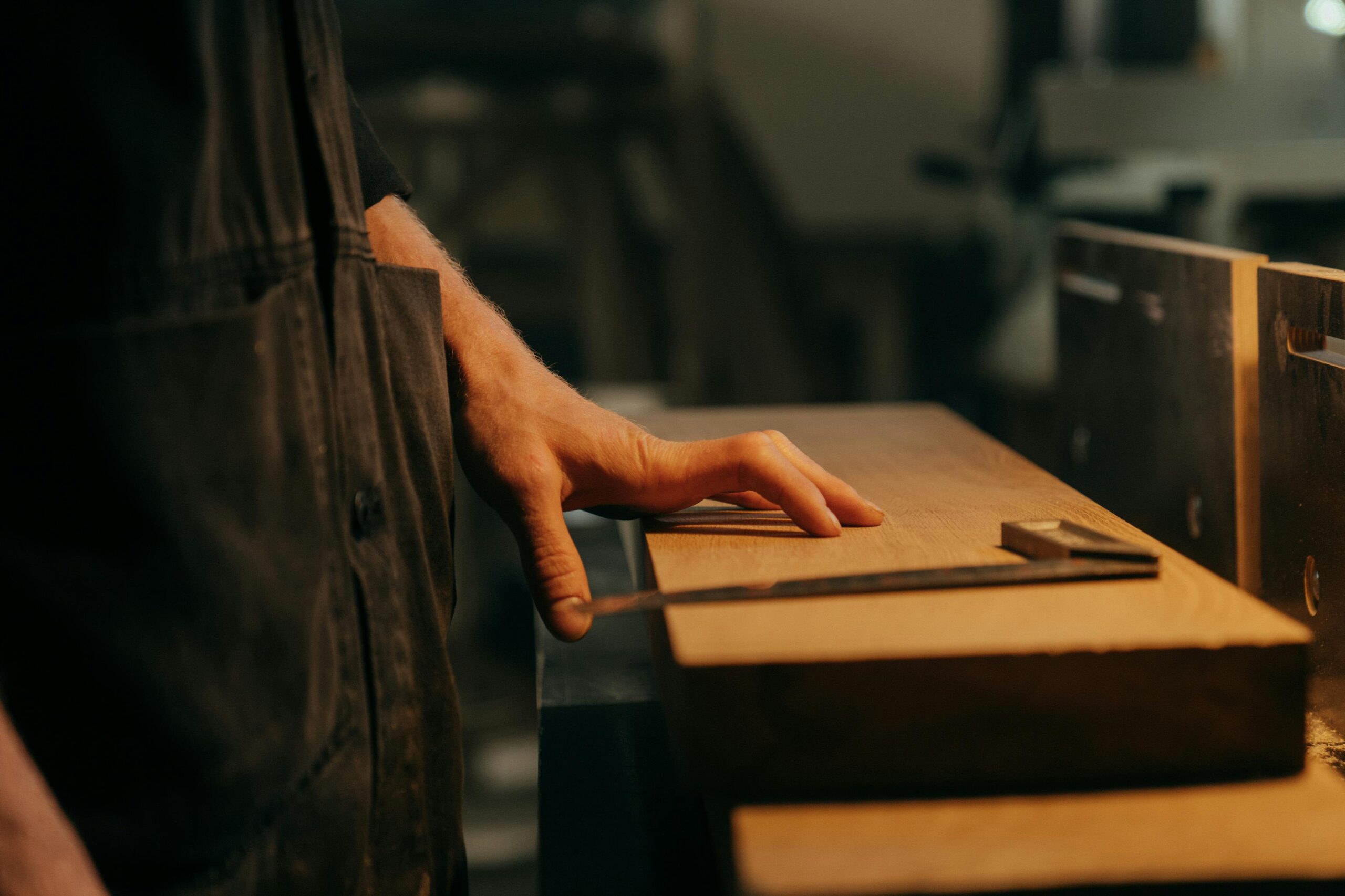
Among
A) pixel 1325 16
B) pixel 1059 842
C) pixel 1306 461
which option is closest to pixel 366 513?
pixel 1059 842

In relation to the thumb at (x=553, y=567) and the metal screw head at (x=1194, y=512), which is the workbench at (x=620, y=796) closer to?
the thumb at (x=553, y=567)

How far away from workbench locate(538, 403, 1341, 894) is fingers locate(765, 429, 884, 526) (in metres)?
0.15

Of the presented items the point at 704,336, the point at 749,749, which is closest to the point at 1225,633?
the point at 749,749

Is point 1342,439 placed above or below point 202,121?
below

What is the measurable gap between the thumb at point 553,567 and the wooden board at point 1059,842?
0.28 meters

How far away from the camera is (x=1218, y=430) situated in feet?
2.85

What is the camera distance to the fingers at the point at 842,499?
2.52 feet

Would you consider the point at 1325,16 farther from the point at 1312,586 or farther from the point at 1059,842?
the point at 1059,842

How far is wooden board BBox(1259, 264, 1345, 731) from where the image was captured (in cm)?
70

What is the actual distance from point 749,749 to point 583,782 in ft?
0.94

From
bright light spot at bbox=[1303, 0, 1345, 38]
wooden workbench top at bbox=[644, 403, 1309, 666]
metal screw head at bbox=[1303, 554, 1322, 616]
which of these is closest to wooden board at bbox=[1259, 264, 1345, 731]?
metal screw head at bbox=[1303, 554, 1322, 616]

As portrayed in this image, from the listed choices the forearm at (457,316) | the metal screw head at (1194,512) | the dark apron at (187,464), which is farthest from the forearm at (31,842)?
the metal screw head at (1194,512)

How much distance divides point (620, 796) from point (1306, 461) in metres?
0.47

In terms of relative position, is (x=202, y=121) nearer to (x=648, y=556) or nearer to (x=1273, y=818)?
(x=648, y=556)
